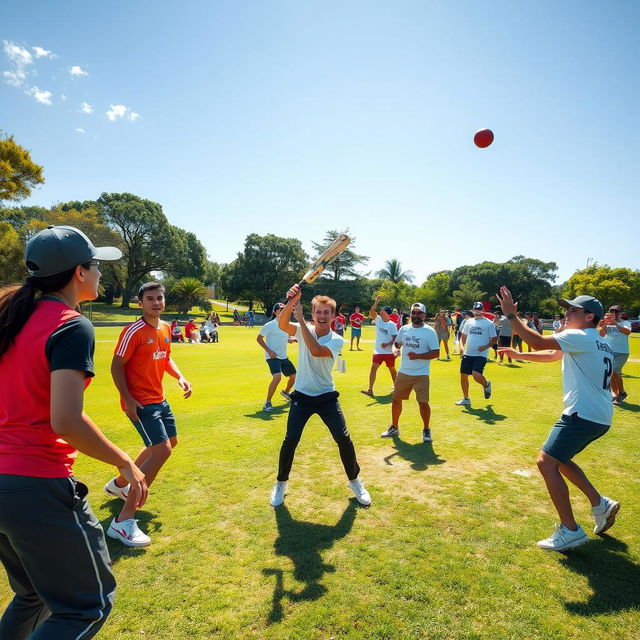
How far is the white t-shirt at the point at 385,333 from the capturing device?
34.3ft

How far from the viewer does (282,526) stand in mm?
4266

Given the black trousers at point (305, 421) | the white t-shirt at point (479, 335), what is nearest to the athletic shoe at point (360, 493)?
the black trousers at point (305, 421)

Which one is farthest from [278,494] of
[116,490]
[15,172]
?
[15,172]

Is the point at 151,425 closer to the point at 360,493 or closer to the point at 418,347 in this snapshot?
the point at 360,493

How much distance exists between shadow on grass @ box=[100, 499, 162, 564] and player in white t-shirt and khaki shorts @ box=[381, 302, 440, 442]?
4182 millimetres

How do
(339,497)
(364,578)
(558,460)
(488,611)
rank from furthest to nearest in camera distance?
(339,497)
(558,460)
(364,578)
(488,611)

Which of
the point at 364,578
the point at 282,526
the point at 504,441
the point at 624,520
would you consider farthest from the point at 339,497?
the point at 504,441

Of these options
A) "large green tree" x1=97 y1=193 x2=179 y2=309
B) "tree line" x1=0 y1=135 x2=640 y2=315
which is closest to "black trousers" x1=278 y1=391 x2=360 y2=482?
"tree line" x1=0 y1=135 x2=640 y2=315

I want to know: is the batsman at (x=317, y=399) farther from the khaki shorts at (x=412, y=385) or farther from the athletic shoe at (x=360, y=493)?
the khaki shorts at (x=412, y=385)

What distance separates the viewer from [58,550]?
1.87 m

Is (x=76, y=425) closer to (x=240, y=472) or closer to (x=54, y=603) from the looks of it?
(x=54, y=603)

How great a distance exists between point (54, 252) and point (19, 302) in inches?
12.1

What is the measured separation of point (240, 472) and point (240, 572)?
2.15 meters

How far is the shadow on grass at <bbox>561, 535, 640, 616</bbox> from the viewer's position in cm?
317
